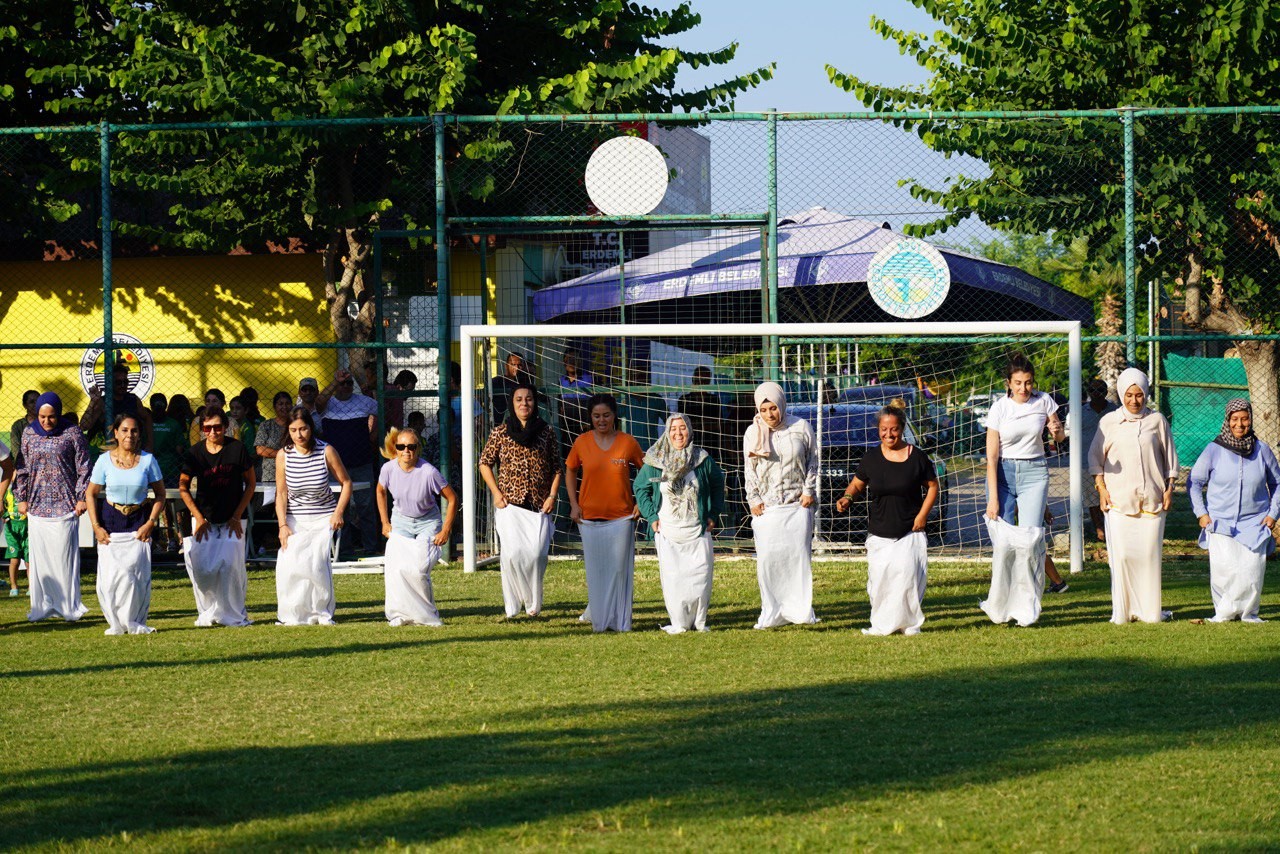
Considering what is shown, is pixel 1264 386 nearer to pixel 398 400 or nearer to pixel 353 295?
pixel 398 400

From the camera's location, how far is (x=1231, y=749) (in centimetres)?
772

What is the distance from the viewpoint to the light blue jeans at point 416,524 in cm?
1273

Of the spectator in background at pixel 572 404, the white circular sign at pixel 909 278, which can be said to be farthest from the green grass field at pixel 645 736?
the spectator in background at pixel 572 404

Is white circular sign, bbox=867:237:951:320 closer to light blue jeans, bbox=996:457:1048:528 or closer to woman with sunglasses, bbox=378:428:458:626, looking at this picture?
light blue jeans, bbox=996:457:1048:528

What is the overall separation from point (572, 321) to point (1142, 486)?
9586mm

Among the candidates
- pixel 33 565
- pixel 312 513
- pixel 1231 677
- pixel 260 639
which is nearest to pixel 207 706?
pixel 260 639

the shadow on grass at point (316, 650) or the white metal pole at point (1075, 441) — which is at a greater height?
the white metal pole at point (1075, 441)

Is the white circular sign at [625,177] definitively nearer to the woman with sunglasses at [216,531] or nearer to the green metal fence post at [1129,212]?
the green metal fence post at [1129,212]

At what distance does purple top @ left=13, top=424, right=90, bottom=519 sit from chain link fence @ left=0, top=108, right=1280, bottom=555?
246 cm

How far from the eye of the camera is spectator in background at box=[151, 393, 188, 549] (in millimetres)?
16406

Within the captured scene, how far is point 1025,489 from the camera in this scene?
12672mm

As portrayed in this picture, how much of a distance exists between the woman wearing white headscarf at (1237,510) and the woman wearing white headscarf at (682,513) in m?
3.56

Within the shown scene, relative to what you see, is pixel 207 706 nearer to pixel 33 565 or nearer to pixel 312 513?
pixel 312 513

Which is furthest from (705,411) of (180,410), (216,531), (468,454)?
(180,410)
